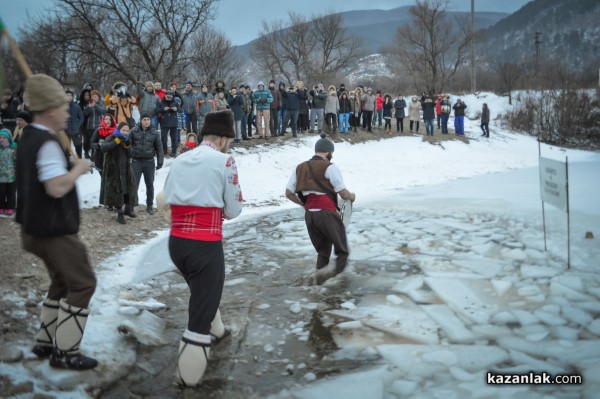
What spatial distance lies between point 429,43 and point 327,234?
34296 millimetres

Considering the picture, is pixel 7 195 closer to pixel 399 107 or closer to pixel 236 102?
pixel 236 102

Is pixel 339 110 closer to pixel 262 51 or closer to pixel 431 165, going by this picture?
pixel 431 165

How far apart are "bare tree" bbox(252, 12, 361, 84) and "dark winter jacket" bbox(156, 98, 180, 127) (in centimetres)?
2795

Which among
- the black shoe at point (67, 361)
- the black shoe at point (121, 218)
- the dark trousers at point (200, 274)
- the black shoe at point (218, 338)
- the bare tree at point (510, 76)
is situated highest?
the bare tree at point (510, 76)

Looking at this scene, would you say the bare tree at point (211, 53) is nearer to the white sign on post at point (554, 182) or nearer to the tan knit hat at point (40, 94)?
the white sign on post at point (554, 182)

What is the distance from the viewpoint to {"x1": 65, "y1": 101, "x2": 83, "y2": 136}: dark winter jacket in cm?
1097

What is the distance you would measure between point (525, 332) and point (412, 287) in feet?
4.71

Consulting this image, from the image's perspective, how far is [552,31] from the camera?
123 meters

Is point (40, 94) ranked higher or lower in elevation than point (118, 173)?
higher

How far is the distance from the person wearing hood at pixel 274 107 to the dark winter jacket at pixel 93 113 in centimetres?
602

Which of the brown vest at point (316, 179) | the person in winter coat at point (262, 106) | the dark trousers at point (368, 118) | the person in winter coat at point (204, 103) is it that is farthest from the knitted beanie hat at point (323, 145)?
the dark trousers at point (368, 118)

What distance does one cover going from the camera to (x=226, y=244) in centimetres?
779

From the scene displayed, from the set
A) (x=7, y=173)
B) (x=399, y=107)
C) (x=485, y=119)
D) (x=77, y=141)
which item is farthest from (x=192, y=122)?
(x=485, y=119)

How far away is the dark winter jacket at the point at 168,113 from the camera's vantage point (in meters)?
12.9
